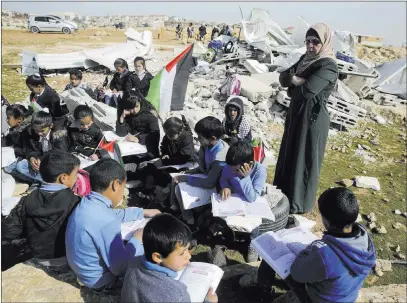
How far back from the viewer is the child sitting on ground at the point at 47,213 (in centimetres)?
245

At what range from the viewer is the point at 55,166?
254cm

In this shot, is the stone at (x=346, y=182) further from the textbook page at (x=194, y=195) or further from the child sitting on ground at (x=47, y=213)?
the child sitting on ground at (x=47, y=213)

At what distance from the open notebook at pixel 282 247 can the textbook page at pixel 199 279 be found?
413mm

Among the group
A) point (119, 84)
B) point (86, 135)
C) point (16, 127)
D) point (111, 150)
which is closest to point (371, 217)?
point (111, 150)

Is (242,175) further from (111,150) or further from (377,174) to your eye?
(377,174)

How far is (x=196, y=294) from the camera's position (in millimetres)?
1998

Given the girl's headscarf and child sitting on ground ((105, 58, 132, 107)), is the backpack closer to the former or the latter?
the girl's headscarf

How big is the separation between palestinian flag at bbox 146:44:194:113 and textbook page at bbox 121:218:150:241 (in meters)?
3.55

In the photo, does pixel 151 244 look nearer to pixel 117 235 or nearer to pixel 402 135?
pixel 117 235

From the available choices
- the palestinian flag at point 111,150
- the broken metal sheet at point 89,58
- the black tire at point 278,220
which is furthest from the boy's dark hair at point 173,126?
the broken metal sheet at point 89,58

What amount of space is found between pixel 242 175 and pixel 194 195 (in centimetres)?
57

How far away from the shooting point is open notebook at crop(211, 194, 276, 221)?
300 centimetres

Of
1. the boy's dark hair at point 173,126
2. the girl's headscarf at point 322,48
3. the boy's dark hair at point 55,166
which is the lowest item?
the boy's dark hair at point 173,126

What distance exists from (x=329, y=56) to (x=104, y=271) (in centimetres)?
307
